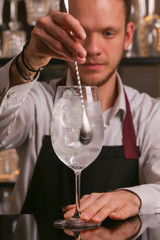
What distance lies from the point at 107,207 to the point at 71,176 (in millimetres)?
734

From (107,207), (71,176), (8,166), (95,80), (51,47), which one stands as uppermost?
(51,47)

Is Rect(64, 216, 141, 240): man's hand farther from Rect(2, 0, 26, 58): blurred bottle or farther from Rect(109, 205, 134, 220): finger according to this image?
Rect(2, 0, 26, 58): blurred bottle

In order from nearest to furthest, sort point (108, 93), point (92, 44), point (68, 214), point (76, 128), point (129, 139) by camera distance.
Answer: point (76, 128), point (68, 214), point (92, 44), point (129, 139), point (108, 93)

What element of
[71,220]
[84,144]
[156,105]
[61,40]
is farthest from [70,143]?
[156,105]

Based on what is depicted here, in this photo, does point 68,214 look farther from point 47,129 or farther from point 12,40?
point 12,40

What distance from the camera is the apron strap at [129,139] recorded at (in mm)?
1643

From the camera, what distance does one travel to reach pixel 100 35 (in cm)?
160

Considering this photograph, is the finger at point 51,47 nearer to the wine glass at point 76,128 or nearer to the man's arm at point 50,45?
the man's arm at point 50,45

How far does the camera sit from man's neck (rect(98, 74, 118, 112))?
5.88ft

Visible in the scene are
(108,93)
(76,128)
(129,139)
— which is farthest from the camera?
(108,93)

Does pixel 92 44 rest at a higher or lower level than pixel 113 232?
higher

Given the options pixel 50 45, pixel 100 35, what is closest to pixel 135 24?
pixel 100 35

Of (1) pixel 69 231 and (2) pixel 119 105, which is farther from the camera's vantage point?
(2) pixel 119 105

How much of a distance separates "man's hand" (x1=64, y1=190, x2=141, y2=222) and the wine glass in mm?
56
